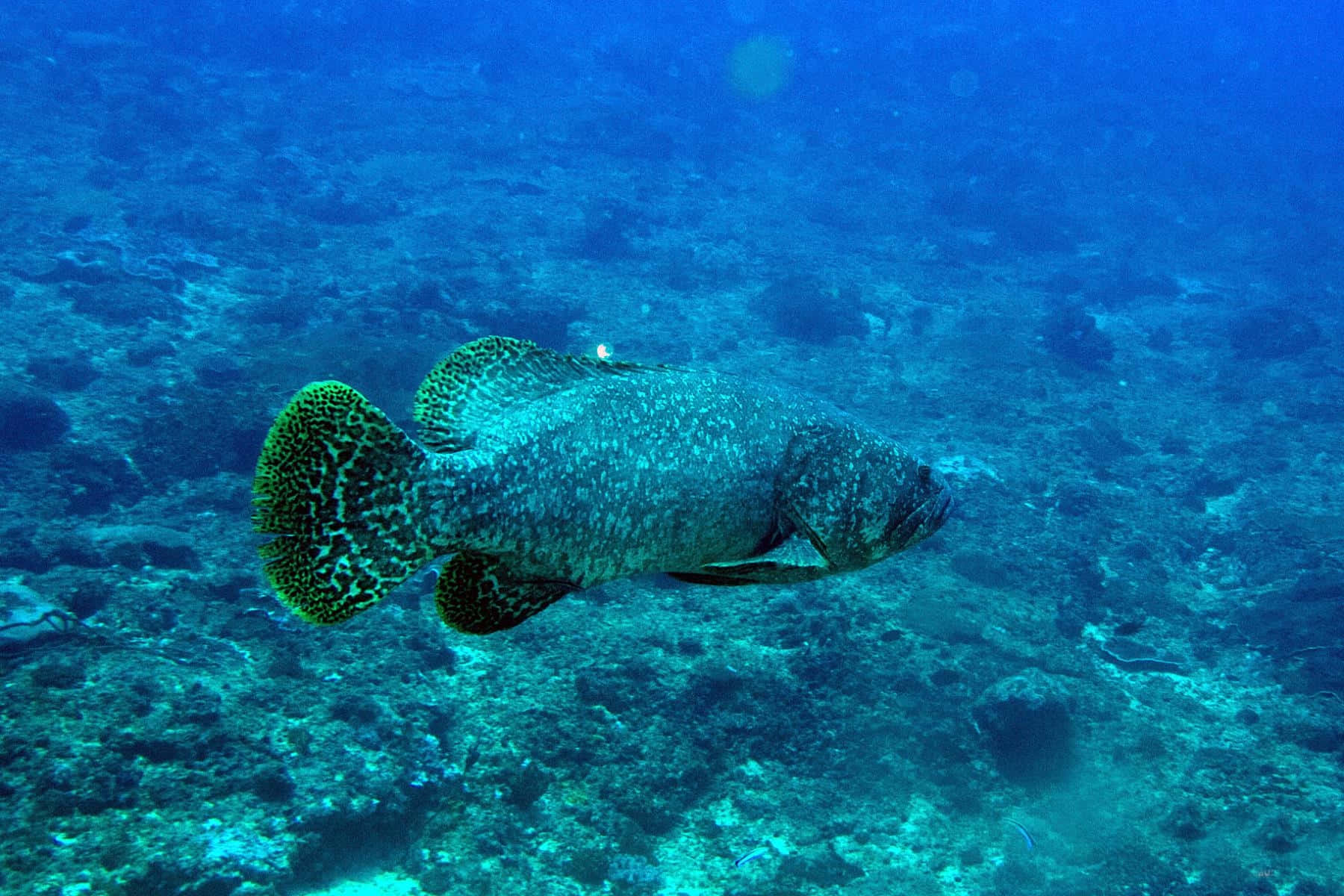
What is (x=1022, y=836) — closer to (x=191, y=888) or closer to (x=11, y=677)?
(x=191, y=888)

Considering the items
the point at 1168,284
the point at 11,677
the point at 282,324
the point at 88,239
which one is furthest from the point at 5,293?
the point at 1168,284

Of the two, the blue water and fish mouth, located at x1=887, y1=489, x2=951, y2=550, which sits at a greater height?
fish mouth, located at x1=887, y1=489, x2=951, y2=550

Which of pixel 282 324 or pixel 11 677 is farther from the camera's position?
pixel 282 324

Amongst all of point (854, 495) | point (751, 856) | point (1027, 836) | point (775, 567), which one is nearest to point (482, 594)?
point (775, 567)

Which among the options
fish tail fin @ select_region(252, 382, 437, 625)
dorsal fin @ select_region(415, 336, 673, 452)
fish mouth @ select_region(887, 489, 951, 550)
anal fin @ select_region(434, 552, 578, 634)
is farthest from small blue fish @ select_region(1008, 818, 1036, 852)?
fish tail fin @ select_region(252, 382, 437, 625)

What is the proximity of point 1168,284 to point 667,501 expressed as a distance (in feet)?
98.1

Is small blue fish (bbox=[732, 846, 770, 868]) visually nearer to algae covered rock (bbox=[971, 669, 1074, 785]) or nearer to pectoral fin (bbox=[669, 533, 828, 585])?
algae covered rock (bbox=[971, 669, 1074, 785])

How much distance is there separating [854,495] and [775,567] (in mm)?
600

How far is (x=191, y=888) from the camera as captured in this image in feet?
16.9

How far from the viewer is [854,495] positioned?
344cm

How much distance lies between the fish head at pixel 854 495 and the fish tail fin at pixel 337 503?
1.53 metres

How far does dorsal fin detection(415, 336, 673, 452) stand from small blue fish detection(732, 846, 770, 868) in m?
5.12

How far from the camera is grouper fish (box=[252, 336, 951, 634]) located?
9.14 feet

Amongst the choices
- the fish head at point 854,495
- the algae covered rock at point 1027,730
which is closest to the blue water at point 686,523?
the algae covered rock at point 1027,730
